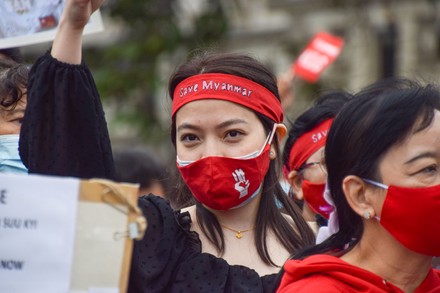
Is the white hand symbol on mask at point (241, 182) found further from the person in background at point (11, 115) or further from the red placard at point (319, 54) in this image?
the red placard at point (319, 54)

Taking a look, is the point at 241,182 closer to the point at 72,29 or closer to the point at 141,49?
the point at 72,29

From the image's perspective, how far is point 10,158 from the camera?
3.81 m

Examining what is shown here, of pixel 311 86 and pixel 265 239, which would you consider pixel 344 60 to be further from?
pixel 265 239

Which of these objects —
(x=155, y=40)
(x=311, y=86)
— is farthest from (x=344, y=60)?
(x=155, y=40)

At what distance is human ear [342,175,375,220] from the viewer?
3.11 m

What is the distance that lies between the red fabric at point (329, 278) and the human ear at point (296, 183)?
5.68 feet

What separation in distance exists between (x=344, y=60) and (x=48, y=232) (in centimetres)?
1857

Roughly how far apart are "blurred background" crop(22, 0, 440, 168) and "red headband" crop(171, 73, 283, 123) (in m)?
0.59

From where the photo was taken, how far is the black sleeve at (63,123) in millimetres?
3250

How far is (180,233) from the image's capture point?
147 inches

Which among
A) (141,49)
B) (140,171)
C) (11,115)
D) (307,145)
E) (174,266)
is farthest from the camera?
(141,49)

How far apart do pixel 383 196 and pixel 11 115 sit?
1559mm

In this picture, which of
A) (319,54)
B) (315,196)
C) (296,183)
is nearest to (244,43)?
(319,54)

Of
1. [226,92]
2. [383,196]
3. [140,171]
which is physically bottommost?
[140,171]
